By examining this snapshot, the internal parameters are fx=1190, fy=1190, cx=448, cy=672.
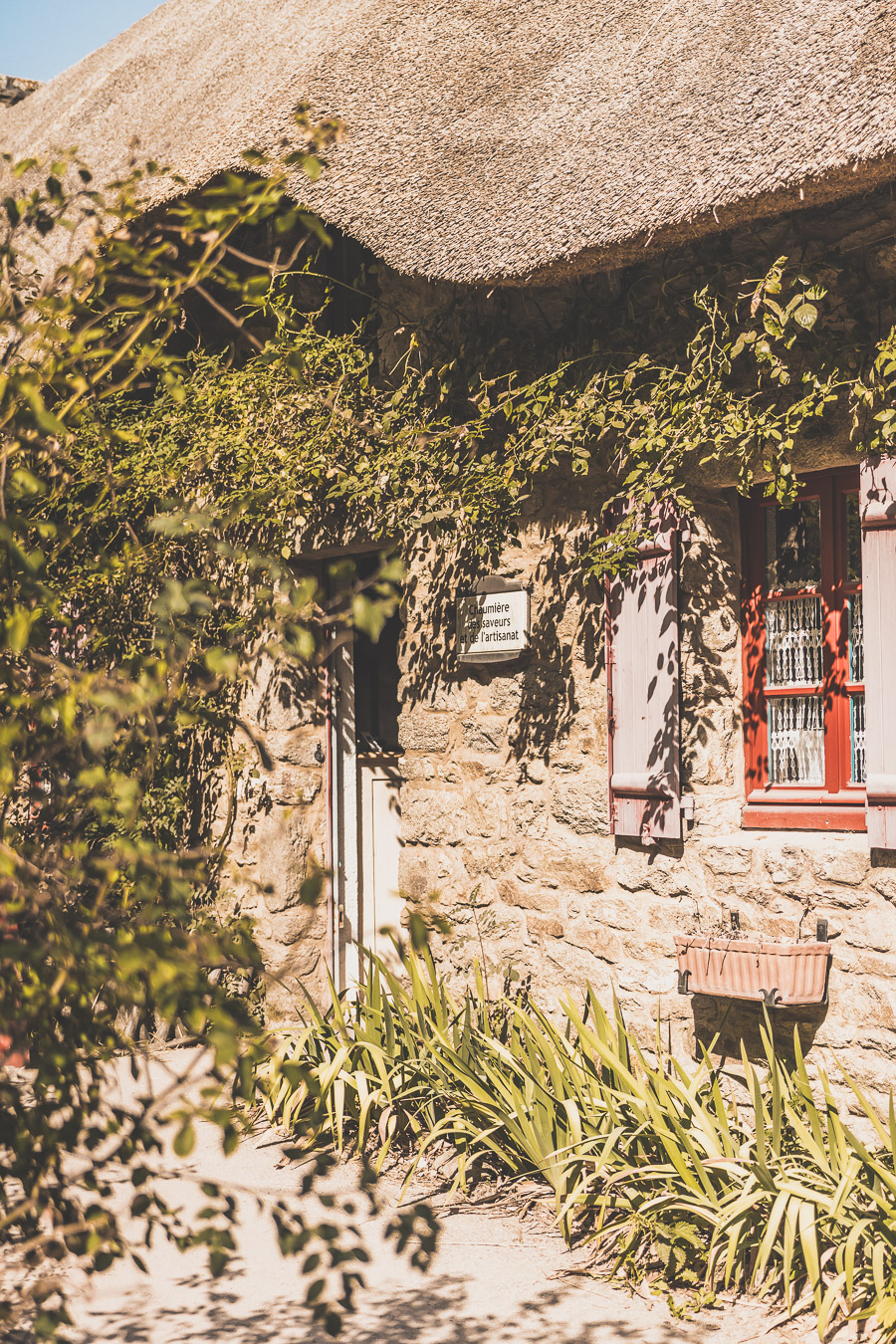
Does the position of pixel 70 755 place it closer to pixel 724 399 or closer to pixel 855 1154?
pixel 855 1154

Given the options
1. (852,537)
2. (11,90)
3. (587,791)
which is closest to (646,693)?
(587,791)

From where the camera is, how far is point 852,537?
363cm

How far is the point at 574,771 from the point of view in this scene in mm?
4121

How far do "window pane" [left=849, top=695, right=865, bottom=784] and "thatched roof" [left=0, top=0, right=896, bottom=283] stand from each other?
1446 millimetres

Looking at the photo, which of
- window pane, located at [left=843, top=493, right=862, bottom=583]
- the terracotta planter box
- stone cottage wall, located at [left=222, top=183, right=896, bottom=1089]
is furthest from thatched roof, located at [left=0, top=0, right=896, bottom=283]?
the terracotta planter box

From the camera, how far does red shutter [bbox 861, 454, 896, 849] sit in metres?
3.28

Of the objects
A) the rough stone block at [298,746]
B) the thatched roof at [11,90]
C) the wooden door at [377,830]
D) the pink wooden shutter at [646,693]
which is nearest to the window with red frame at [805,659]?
the pink wooden shutter at [646,693]

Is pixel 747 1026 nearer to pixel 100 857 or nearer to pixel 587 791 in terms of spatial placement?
pixel 587 791

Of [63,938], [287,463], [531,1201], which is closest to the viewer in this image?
[63,938]

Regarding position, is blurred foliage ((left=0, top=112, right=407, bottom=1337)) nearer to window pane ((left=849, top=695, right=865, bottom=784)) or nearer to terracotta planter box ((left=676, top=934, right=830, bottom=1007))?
terracotta planter box ((left=676, top=934, right=830, bottom=1007))

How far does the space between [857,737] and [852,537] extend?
0.61 metres

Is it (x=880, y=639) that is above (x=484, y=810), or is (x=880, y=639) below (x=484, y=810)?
above

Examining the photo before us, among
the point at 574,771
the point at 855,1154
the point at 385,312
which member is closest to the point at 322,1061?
the point at 574,771

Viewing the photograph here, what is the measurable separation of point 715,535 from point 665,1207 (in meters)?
1.99
